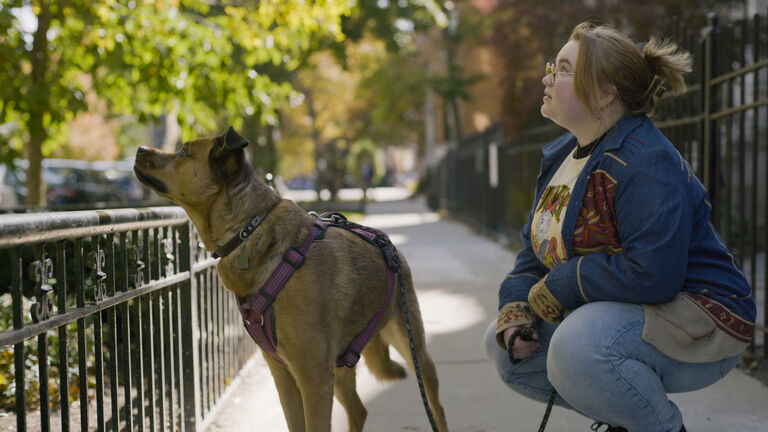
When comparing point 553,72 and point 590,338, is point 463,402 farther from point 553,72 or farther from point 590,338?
point 553,72

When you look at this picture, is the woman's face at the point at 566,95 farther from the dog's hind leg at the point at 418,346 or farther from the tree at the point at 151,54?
the tree at the point at 151,54

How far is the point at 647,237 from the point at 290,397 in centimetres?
174

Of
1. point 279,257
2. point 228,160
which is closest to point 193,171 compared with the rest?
point 228,160

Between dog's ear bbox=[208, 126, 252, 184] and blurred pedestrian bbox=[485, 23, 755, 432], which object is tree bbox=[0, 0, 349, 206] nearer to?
dog's ear bbox=[208, 126, 252, 184]

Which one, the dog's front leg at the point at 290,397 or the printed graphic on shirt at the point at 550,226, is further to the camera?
the dog's front leg at the point at 290,397

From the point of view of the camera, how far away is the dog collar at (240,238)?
2.84 m

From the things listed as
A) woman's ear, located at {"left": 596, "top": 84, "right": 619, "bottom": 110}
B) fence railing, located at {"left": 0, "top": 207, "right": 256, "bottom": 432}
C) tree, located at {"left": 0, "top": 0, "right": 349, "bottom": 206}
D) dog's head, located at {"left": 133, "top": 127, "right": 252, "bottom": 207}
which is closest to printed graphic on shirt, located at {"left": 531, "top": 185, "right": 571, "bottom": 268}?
woman's ear, located at {"left": 596, "top": 84, "right": 619, "bottom": 110}

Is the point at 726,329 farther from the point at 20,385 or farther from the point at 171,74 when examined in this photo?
the point at 171,74

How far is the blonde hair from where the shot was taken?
246 cm

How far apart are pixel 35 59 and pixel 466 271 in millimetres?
6190

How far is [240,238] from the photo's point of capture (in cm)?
285

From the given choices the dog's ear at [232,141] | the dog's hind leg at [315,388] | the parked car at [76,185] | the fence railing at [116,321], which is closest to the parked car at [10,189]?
the parked car at [76,185]

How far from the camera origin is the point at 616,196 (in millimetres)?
2377

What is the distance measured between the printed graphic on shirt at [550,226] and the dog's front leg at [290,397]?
48.7 inches
